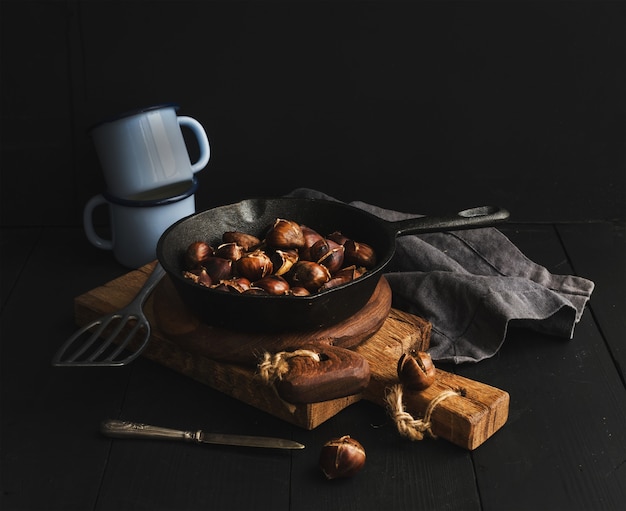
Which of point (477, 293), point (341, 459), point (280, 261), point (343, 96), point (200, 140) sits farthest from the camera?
point (343, 96)

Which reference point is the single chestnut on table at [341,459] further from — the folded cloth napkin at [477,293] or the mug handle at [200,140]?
the mug handle at [200,140]

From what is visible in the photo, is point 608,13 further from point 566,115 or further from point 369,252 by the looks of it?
point 369,252

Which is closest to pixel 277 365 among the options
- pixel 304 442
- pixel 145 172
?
pixel 304 442

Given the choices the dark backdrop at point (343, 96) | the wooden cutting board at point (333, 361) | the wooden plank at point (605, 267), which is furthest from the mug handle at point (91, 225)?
the wooden plank at point (605, 267)

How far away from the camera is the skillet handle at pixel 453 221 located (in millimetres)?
1430

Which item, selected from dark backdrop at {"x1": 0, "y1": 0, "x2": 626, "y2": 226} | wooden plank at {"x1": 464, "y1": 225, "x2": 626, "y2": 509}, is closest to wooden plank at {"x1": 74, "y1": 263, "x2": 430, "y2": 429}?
wooden plank at {"x1": 464, "y1": 225, "x2": 626, "y2": 509}

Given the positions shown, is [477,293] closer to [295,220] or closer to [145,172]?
[295,220]

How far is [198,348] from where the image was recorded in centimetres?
131

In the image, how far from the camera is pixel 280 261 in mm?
1378

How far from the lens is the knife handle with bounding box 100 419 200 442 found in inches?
48.3

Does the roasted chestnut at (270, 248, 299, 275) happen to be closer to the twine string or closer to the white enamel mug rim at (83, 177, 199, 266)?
the twine string

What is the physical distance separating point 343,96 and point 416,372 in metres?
0.78

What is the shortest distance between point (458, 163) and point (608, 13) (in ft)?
1.35

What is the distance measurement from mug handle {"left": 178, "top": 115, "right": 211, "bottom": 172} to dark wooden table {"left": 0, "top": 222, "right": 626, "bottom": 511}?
1.25 ft
